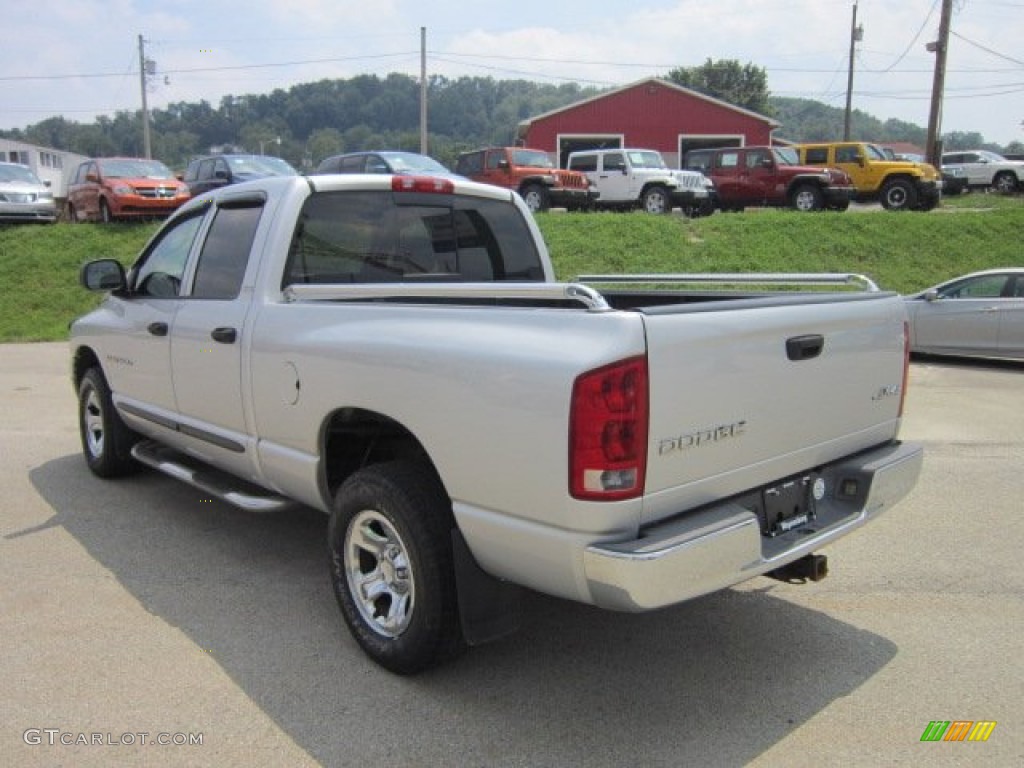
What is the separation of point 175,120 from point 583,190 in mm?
81771

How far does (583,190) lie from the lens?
21.9 metres

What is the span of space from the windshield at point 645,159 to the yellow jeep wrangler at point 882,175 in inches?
195

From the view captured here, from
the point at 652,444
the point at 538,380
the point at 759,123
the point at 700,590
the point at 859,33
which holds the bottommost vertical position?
the point at 700,590

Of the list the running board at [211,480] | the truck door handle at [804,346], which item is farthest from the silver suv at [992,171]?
the running board at [211,480]

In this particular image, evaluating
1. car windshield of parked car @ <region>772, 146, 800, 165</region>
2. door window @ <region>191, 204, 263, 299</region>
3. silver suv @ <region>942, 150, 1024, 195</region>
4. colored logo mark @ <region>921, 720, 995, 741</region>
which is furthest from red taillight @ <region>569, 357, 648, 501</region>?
silver suv @ <region>942, 150, 1024, 195</region>

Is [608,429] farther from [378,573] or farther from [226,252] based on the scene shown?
[226,252]

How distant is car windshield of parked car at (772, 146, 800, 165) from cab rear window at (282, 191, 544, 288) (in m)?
19.7

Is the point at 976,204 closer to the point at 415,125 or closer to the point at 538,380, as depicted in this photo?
the point at 538,380

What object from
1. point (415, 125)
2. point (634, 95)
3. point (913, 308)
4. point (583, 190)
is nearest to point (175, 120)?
point (415, 125)

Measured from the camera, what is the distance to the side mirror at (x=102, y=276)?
534 cm

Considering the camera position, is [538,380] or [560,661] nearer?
[538,380]

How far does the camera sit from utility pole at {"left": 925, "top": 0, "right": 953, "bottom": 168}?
90.2ft

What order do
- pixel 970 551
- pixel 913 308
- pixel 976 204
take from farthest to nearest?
pixel 976 204
pixel 913 308
pixel 970 551

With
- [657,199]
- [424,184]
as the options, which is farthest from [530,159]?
[424,184]
